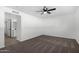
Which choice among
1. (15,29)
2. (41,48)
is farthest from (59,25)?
(15,29)

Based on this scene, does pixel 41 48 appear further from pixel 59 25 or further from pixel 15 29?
pixel 15 29

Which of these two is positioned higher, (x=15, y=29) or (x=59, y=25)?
(x=59, y=25)

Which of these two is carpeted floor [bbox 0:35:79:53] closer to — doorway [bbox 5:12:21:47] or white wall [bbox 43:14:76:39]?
white wall [bbox 43:14:76:39]

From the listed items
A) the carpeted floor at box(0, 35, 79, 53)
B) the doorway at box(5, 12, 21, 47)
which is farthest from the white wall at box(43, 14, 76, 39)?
the doorway at box(5, 12, 21, 47)

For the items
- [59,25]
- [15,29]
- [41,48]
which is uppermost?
[59,25]

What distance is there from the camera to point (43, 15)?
1276mm

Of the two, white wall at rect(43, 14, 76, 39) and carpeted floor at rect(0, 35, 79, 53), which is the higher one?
white wall at rect(43, 14, 76, 39)
